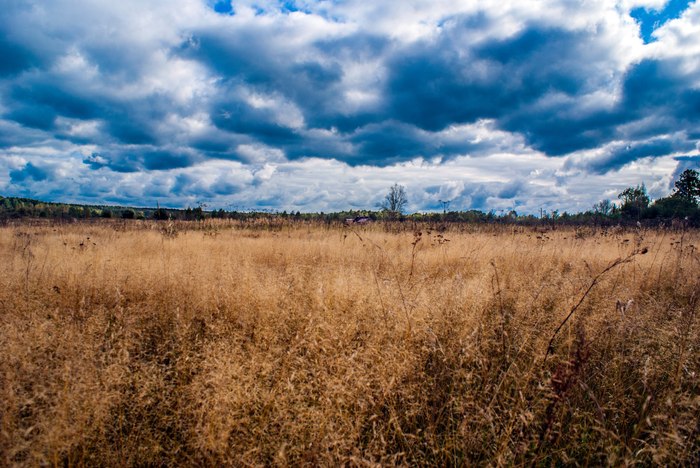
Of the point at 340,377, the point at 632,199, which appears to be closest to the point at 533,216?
the point at 632,199

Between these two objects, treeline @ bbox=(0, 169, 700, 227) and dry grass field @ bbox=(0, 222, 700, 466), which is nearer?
dry grass field @ bbox=(0, 222, 700, 466)

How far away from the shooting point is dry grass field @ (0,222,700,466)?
1979 mm

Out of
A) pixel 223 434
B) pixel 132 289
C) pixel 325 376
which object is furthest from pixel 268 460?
pixel 132 289

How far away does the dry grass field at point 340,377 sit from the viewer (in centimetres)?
198

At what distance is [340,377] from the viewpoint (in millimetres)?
2461

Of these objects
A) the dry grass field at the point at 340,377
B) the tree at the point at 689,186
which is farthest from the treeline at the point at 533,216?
the dry grass field at the point at 340,377

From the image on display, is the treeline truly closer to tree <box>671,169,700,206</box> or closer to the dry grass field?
tree <box>671,169,700,206</box>

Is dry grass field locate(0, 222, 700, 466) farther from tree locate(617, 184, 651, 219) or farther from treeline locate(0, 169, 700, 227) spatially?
tree locate(617, 184, 651, 219)

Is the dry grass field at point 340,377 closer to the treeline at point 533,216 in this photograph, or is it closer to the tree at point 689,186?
the treeline at point 533,216

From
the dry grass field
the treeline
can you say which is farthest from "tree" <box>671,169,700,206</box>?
the dry grass field

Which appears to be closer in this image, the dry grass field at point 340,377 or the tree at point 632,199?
the dry grass field at point 340,377

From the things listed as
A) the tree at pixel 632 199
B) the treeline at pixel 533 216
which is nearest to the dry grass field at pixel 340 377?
the treeline at pixel 533 216

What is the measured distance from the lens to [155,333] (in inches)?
136

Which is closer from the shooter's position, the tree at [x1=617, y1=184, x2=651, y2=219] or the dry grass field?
the dry grass field
